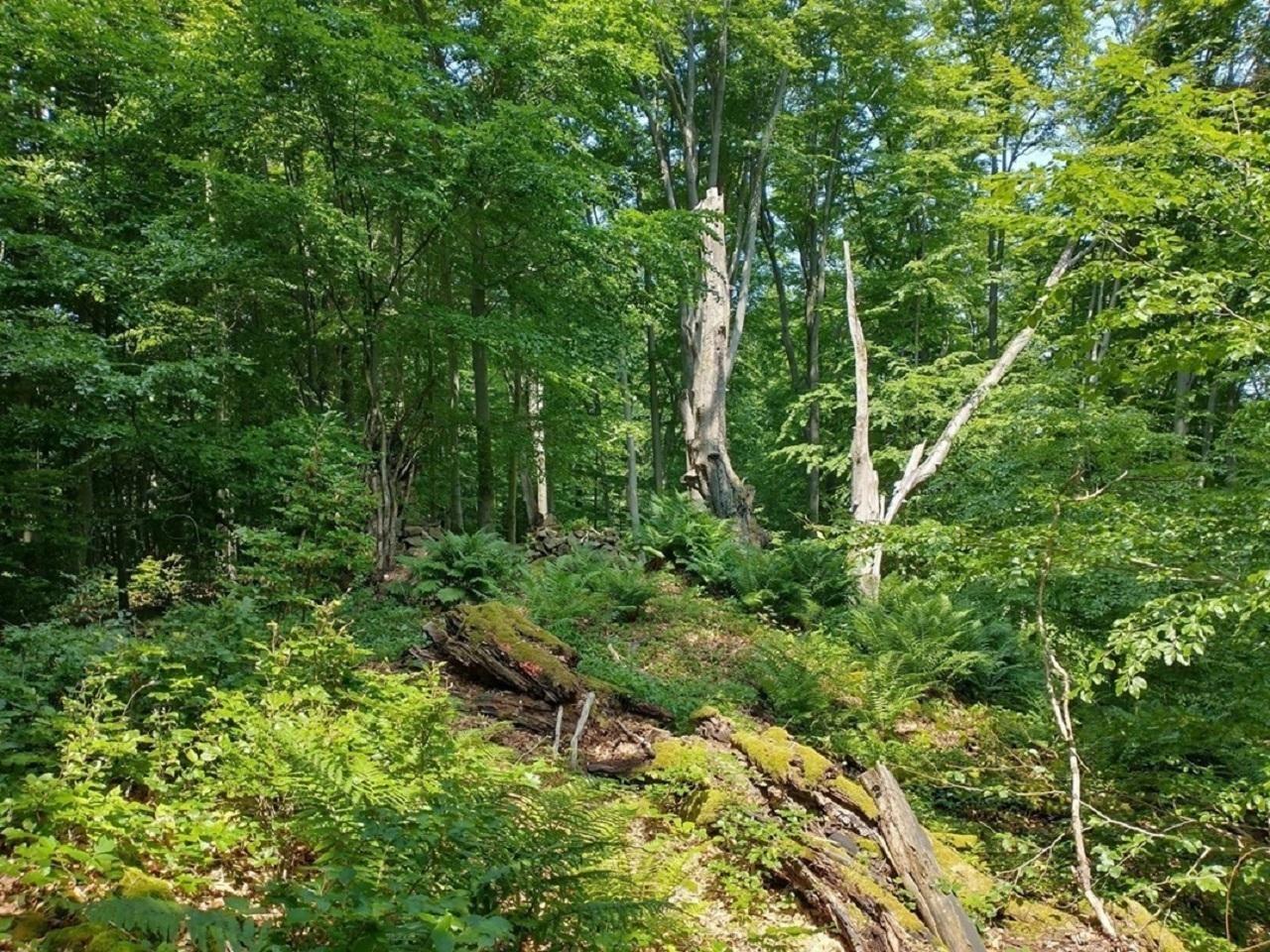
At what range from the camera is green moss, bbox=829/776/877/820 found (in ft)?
15.5

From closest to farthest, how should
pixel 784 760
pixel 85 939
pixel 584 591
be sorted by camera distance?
pixel 85 939, pixel 784 760, pixel 584 591

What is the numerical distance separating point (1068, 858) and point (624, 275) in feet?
27.9

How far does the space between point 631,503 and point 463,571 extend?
933cm

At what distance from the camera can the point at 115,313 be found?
Result: 30.8ft

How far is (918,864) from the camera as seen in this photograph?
14.0ft

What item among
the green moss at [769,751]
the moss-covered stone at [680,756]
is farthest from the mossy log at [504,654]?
the green moss at [769,751]

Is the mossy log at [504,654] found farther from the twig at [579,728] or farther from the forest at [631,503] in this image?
the twig at [579,728]

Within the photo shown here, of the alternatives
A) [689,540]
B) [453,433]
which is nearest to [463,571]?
[689,540]

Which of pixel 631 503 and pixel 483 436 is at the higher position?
pixel 483 436

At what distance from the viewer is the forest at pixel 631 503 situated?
328 centimetres

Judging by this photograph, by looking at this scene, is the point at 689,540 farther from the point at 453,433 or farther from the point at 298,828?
the point at 298,828

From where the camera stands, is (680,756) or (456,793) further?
(680,756)

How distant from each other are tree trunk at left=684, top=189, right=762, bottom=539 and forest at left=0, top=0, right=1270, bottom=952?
11 cm

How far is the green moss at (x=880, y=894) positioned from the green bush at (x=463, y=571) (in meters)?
5.45
